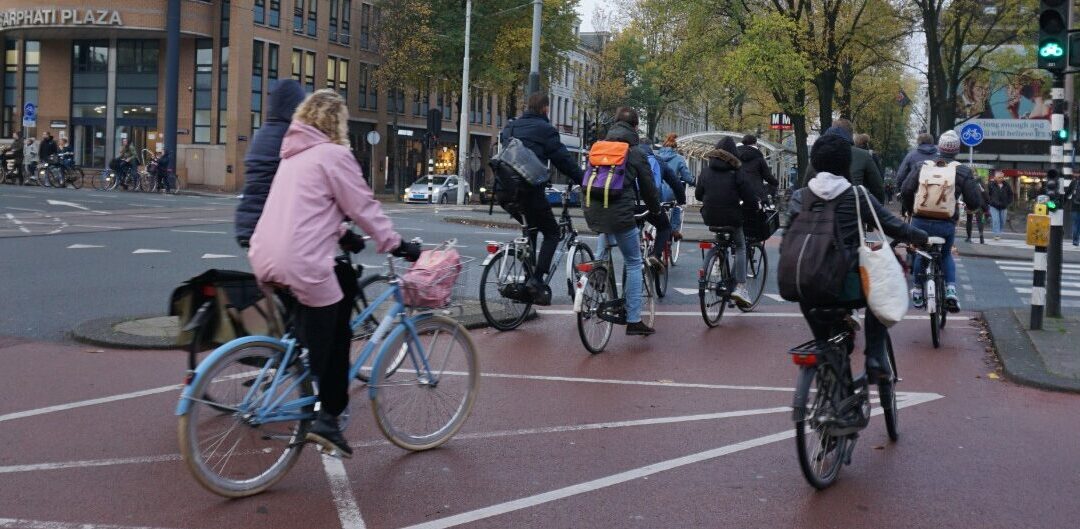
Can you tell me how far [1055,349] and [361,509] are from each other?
684 cm

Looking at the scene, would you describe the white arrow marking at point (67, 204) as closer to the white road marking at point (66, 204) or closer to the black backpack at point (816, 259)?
the white road marking at point (66, 204)

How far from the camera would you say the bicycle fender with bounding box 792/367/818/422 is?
16.5 ft

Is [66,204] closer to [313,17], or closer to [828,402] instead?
[828,402]

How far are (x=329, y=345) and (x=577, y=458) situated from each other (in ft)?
4.67

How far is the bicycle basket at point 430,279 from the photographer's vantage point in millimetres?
5645

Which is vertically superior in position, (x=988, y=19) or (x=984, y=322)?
(x=988, y=19)

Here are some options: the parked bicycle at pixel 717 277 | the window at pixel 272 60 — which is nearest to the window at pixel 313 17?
the window at pixel 272 60

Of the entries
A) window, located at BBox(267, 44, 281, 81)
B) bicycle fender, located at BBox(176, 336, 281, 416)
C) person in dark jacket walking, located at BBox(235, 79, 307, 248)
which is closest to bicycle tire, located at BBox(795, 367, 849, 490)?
bicycle fender, located at BBox(176, 336, 281, 416)

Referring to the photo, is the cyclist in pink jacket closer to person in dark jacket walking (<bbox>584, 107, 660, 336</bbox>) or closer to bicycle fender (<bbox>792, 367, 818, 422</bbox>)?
bicycle fender (<bbox>792, 367, 818, 422</bbox>)

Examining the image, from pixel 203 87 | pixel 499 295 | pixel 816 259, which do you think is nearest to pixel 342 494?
pixel 816 259

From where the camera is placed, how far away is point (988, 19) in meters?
39.2

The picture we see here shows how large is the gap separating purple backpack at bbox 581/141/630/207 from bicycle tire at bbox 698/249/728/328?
197 cm

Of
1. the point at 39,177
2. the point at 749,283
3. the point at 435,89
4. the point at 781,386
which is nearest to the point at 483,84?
the point at 435,89

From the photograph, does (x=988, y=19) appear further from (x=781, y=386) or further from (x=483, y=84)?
(x=781, y=386)
